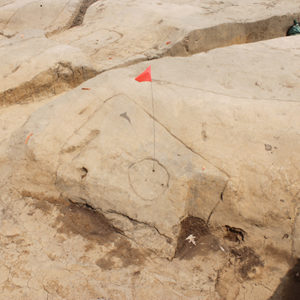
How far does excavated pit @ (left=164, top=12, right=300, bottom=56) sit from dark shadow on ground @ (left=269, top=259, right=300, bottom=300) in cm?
472

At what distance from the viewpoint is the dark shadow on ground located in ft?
9.53

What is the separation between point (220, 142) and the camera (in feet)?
11.5

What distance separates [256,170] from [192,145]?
762mm

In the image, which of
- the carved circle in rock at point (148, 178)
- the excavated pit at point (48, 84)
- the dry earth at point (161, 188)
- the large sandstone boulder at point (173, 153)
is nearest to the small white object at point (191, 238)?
the dry earth at point (161, 188)

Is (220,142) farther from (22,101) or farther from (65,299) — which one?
(22,101)

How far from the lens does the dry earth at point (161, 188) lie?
300 cm

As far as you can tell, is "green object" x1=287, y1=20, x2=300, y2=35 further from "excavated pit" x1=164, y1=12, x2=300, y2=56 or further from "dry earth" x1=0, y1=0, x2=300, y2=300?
"dry earth" x1=0, y1=0, x2=300, y2=300

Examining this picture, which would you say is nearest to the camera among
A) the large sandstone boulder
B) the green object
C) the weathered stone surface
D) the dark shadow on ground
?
the dark shadow on ground

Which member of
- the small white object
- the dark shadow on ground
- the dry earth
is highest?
the dry earth

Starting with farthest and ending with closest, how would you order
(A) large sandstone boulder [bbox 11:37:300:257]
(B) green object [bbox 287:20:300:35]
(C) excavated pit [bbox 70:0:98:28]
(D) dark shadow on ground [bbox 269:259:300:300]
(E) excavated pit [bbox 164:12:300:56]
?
(C) excavated pit [bbox 70:0:98:28] < (B) green object [bbox 287:20:300:35] < (E) excavated pit [bbox 164:12:300:56] < (A) large sandstone boulder [bbox 11:37:300:257] < (D) dark shadow on ground [bbox 269:259:300:300]

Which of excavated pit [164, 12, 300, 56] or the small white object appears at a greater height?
excavated pit [164, 12, 300, 56]

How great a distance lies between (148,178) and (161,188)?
188mm

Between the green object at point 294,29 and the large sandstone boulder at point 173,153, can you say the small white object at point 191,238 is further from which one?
the green object at point 294,29

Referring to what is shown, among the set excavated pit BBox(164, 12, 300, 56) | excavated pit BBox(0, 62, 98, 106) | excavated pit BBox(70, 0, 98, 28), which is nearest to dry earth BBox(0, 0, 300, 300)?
excavated pit BBox(0, 62, 98, 106)
